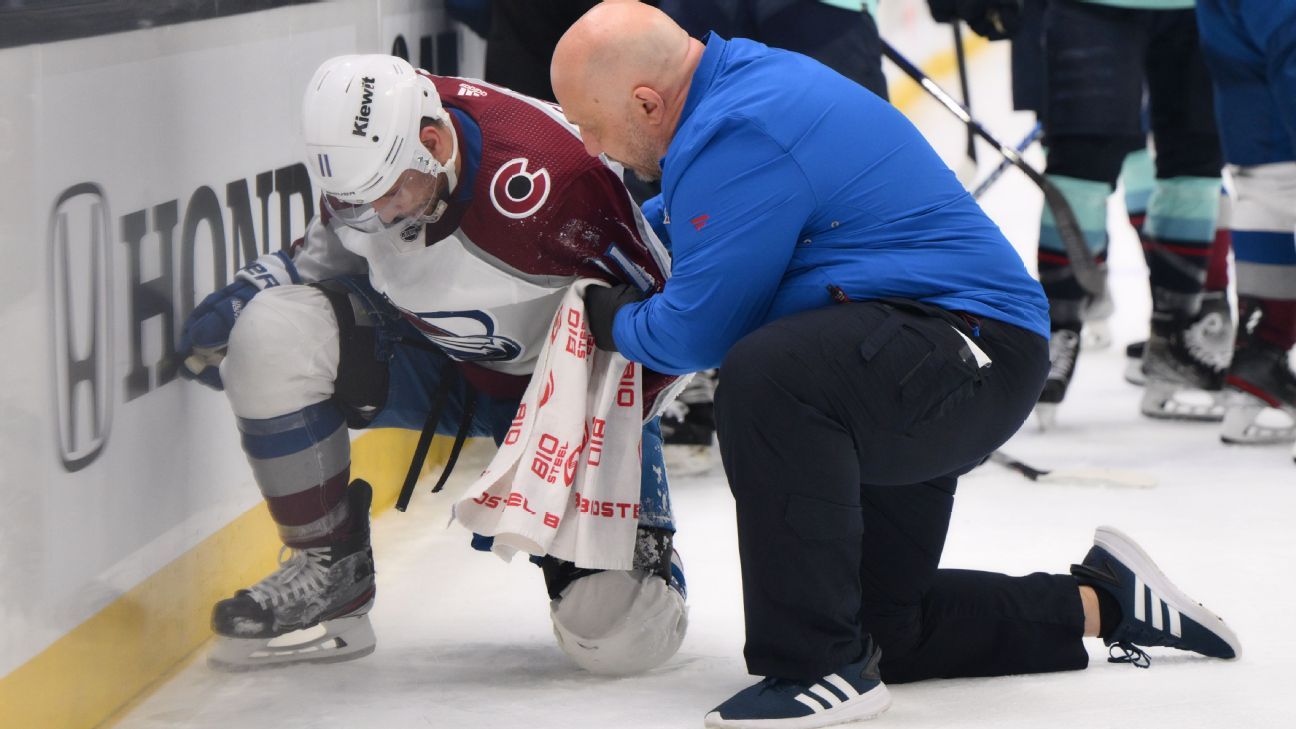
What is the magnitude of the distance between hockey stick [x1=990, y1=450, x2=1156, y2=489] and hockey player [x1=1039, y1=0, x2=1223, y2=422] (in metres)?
0.43

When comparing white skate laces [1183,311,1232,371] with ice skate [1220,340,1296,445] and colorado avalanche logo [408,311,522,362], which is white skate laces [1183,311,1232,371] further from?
colorado avalanche logo [408,311,522,362]

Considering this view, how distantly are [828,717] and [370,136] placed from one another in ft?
2.70

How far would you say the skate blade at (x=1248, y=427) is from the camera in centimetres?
349

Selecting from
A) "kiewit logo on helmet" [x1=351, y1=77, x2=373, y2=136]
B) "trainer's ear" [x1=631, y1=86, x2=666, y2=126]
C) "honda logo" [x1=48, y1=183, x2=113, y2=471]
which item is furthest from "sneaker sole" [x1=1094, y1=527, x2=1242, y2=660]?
"honda logo" [x1=48, y1=183, x2=113, y2=471]

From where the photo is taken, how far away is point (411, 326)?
223cm

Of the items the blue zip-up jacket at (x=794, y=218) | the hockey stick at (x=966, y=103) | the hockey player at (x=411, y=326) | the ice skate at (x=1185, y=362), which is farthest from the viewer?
the hockey stick at (x=966, y=103)

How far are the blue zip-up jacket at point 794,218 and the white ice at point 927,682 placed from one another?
442 mm

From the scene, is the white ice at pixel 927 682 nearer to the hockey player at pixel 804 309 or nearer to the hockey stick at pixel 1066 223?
the hockey player at pixel 804 309

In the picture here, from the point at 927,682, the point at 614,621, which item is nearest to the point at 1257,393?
the point at 927,682

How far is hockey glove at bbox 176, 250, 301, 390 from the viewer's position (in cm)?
215

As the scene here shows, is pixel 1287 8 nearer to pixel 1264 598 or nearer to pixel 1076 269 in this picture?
pixel 1076 269

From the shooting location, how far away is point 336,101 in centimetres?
191

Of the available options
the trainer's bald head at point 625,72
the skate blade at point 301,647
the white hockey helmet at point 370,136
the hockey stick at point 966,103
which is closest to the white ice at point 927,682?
the skate blade at point 301,647

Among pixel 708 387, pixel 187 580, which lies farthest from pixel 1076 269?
pixel 187 580
